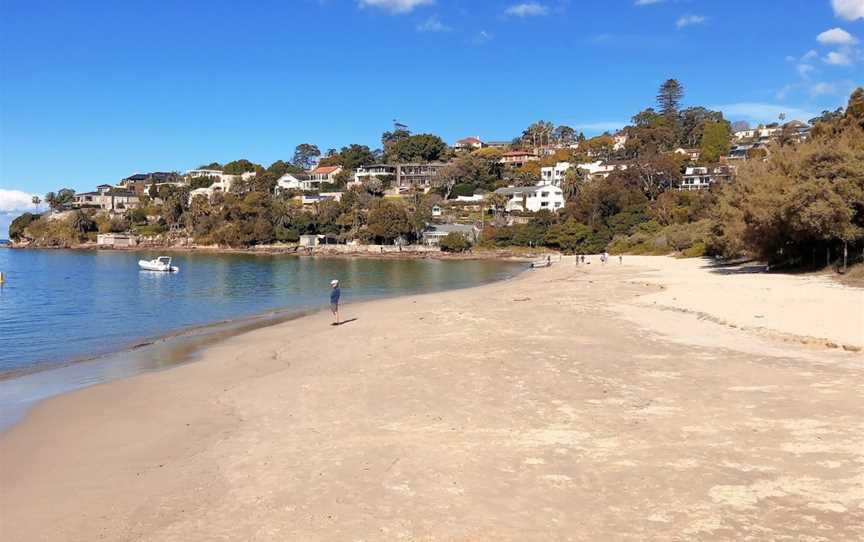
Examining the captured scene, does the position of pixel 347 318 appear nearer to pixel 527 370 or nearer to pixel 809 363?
pixel 527 370

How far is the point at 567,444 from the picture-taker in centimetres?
838

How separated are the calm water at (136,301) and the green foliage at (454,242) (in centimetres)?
4181

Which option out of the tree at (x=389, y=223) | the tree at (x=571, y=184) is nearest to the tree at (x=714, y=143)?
the tree at (x=571, y=184)

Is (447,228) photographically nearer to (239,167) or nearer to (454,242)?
(454,242)

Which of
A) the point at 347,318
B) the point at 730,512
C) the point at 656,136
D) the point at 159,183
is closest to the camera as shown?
the point at 730,512

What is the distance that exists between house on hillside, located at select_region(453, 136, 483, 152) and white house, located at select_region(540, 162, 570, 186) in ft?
141

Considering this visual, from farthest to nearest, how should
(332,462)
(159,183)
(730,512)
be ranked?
(159,183), (332,462), (730,512)

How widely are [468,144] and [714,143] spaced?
236ft

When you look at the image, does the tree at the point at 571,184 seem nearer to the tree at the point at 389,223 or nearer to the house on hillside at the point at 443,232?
the house on hillside at the point at 443,232

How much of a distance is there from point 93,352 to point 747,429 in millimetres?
19695

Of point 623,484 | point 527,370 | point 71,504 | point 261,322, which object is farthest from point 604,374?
point 261,322

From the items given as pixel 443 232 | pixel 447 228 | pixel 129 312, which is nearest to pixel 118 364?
pixel 129 312

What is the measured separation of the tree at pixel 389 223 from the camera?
4348 inches

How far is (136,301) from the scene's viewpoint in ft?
121
